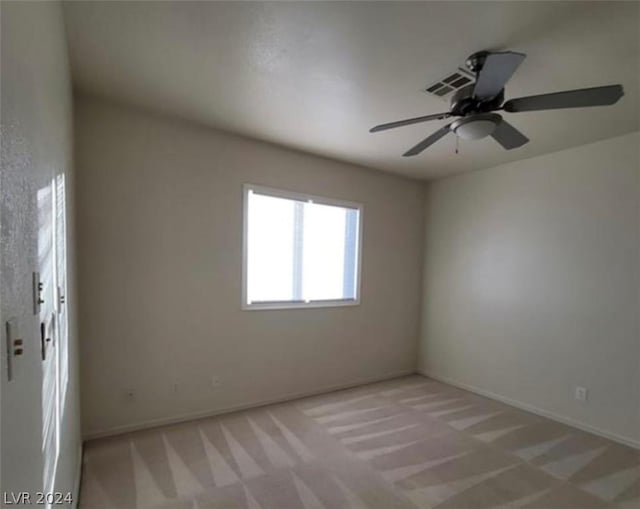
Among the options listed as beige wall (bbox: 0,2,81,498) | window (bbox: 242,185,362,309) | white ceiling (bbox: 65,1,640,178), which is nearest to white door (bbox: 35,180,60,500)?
beige wall (bbox: 0,2,81,498)

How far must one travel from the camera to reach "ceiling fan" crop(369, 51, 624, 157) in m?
1.53

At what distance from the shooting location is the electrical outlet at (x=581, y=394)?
10.2 ft

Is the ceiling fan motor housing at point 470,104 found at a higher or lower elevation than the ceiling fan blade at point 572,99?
higher

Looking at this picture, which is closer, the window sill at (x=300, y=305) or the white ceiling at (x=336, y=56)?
the white ceiling at (x=336, y=56)

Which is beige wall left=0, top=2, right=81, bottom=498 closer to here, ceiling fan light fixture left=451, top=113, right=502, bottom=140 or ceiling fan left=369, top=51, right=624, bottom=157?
ceiling fan left=369, top=51, right=624, bottom=157

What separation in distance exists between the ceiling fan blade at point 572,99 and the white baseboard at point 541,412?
9.46 feet

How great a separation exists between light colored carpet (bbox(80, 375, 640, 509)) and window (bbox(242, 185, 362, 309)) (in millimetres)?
1174

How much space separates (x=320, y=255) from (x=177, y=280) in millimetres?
1573

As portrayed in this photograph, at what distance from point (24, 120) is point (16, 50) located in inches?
6.1

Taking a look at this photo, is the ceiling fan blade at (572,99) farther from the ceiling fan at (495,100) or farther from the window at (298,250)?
the window at (298,250)

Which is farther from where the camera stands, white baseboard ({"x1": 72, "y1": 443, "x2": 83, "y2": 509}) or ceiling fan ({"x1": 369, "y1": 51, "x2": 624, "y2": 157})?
white baseboard ({"x1": 72, "y1": 443, "x2": 83, "y2": 509})

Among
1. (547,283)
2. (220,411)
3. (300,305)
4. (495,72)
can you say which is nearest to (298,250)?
(300,305)


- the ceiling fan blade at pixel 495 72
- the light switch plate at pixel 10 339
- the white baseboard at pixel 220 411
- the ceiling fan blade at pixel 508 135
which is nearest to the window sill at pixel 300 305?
the white baseboard at pixel 220 411

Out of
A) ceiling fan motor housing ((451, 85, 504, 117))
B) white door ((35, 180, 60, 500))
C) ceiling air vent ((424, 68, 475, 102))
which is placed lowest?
white door ((35, 180, 60, 500))
